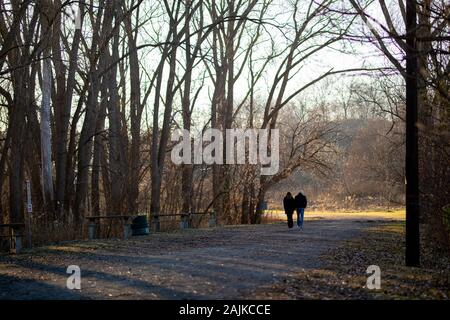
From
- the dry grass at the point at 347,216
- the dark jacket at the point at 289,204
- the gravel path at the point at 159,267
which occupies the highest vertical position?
the dark jacket at the point at 289,204

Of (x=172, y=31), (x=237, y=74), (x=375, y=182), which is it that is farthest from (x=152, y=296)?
(x=375, y=182)

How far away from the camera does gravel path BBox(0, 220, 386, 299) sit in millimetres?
9750

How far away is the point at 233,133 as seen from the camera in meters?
37.5

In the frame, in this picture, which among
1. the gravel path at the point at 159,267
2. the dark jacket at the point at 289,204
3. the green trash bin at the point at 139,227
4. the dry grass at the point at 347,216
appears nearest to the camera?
the gravel path at the point at 159,267

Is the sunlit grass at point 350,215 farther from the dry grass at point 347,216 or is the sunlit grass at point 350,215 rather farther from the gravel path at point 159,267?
the gravel path at point 159,267

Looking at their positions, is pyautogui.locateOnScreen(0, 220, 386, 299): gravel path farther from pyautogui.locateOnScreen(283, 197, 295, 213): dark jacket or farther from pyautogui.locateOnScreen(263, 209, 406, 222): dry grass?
pyautogui.locateOnScreen(263, 209, 406, 222): dry grass

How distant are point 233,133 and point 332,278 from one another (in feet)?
87.2

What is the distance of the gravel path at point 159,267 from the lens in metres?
9.75

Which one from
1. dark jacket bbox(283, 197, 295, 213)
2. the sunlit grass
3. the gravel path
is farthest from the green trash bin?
the sunlit grass

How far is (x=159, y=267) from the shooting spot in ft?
41.6

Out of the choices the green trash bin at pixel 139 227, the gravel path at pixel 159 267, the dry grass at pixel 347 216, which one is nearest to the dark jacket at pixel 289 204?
the green trash bin at pixel 139 227

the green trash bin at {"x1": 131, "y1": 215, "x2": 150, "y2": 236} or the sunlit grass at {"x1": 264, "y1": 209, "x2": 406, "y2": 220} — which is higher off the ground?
the green trash bin at {"x1": 131, "y1": 215, "x2": 150, "y2": 236}

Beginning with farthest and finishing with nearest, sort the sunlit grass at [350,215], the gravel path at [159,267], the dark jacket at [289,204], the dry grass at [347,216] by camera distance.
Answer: the sunlit grass at [350,215], the dry grass at [347,216], the dark jacket at [289,204], the gravel path at [159,267]

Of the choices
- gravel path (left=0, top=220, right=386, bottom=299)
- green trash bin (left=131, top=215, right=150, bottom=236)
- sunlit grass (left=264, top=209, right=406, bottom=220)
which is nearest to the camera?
gravel path (left=0, top=220, right=386, bottom=299)
